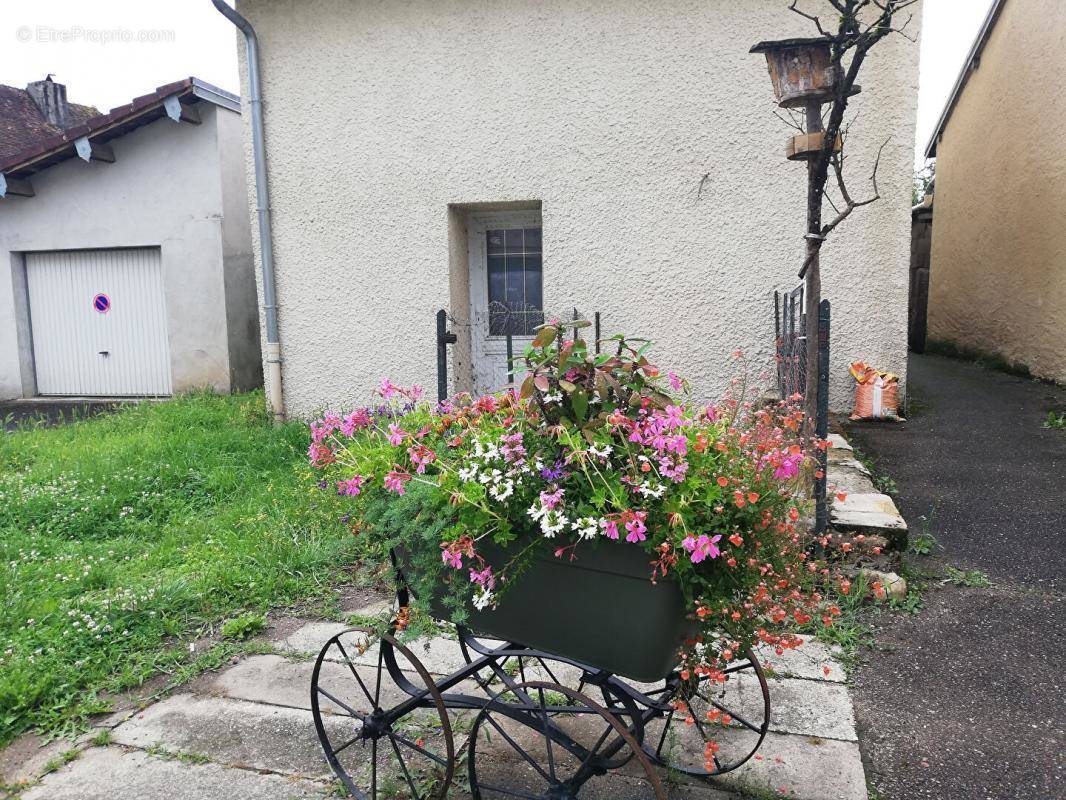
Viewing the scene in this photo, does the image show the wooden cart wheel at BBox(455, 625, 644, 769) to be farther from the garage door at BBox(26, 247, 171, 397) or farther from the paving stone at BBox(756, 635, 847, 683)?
the garage door at BBox(26, 247, 171, 397)

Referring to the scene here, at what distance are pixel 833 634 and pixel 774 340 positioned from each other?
3.19 meters

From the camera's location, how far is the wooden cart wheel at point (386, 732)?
218 centimetres

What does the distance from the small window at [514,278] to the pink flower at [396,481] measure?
15.4ft

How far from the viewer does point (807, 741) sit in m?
2.48

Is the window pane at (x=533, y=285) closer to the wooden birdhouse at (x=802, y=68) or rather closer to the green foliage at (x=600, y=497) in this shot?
the wooden birdhouse at (x=802, y=68)

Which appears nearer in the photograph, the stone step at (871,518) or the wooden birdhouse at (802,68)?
the wooden birdhouse at (802,68)

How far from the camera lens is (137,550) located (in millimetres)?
4324

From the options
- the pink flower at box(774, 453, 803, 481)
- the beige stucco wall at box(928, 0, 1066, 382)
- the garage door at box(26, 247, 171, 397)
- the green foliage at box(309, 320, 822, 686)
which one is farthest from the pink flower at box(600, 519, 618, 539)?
the garage door at box(26, 247, 171, 397)

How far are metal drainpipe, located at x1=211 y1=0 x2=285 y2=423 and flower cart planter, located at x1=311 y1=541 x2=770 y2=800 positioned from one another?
4323mm

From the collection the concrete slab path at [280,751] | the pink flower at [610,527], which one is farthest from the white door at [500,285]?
the pink flower at [610,527]

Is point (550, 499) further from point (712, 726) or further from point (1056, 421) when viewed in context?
point (1056, 421)

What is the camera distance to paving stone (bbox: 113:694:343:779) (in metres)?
2.46

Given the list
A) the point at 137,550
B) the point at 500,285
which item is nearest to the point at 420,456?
the point at 137,550

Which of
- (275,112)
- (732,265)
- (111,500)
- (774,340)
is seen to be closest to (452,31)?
(275,112)
